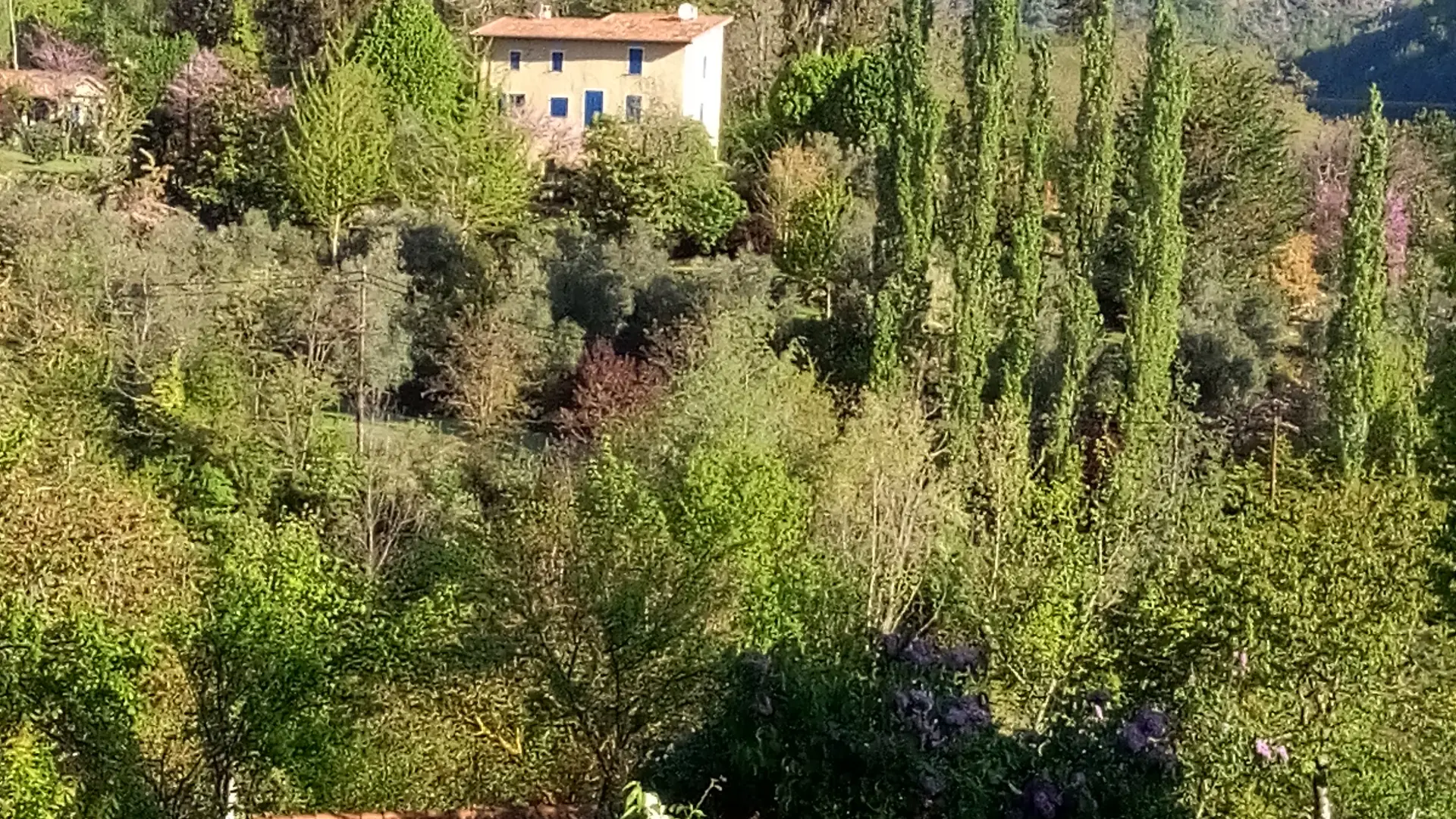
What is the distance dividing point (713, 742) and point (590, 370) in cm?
1532

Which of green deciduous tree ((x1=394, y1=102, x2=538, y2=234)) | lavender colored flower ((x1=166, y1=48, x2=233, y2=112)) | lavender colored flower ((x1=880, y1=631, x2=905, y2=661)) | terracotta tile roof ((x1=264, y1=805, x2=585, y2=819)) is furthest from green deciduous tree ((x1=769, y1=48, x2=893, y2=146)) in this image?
terracotta tile roof ((x1=264, y1=805, x2=585, y2=819))

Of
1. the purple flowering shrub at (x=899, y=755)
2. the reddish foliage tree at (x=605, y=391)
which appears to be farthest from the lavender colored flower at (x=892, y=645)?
the reddish foliage tree at (x=605, y=391)

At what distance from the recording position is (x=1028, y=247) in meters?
21.5

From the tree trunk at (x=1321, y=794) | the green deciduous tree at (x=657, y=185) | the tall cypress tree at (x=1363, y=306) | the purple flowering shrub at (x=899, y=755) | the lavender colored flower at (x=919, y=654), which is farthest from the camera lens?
the green deciduous tree at (x=657, y=185)

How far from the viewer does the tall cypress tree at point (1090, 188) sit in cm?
2100

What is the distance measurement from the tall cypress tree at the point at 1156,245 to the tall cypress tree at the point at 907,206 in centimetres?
282

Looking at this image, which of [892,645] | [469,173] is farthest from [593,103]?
[892,645]

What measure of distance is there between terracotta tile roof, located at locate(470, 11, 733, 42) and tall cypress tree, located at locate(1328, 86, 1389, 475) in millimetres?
15925

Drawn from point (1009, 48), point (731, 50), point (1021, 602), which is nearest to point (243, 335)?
point (1009, 48)

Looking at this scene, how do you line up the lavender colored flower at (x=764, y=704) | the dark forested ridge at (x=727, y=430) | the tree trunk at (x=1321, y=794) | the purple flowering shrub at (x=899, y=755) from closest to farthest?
the purple flowering shrub at (x=899, y=755)
the lavender colored flower at (x=764, y=704)
the tree trunk at (x=1321, y=794)
the dark forested ridge at (x=727, y=430)

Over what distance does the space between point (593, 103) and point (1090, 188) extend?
571 inches

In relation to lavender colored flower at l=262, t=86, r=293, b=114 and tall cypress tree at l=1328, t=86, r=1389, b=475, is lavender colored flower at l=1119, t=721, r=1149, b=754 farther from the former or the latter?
lavender colored flower at l=262, t=86, r=293, b=114

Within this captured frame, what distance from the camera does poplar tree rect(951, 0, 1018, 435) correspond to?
69.1 feet

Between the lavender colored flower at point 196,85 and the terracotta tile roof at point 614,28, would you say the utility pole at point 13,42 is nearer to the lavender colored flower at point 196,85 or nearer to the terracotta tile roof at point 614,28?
the lavender colored flower at point 196,85
